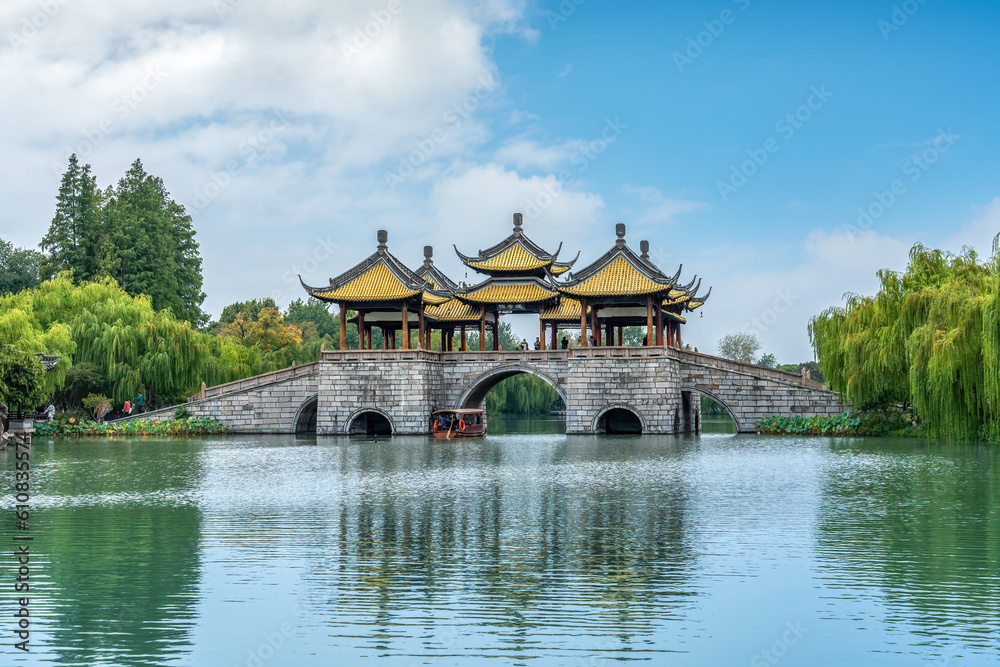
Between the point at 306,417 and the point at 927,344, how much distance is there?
808 inches

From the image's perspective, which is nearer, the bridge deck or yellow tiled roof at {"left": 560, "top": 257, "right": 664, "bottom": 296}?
the bridge deck

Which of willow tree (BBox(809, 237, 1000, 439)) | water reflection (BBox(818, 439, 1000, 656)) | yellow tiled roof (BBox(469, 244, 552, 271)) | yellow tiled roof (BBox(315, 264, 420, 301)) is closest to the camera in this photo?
water reflection (BBox(818, 439, 1000, 656))

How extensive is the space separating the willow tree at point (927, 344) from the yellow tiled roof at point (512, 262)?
9559 mm

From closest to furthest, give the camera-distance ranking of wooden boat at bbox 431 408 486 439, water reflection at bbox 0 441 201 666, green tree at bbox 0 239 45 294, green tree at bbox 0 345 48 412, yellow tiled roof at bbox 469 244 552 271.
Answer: water reflection at bbox 0 441 201 666, green tree at bbox 0 345 48 412, wooden boat at bbox 431 408 486 439, yellow tiled roof at bbox 469 244 552 271, green tree at bbox 0 239 45 294

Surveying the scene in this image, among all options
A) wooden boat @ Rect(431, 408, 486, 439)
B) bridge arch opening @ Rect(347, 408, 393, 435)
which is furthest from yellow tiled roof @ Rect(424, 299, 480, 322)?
bridge arch opening @ Rect(347, 408, 393, 435)

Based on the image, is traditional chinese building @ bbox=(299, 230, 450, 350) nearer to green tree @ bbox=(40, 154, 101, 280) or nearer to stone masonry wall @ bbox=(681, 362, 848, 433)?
stone masonry wall @ bbox=(681, 362, 848, 433)

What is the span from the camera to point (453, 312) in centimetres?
3494

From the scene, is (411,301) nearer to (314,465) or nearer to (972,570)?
(314,465)

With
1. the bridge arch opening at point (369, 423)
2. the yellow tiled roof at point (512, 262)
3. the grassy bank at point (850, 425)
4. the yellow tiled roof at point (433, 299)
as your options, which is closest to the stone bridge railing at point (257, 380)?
the bridge arch opening at point (369, 423)

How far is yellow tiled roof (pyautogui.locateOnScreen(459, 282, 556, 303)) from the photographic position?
32688 mm

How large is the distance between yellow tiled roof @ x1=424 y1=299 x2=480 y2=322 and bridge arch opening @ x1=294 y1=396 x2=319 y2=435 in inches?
195

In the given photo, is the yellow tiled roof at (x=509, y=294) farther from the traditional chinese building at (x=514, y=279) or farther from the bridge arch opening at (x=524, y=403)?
the bridge arch opening at (x=524, y=403)

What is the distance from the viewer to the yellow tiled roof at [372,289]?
3134 cm

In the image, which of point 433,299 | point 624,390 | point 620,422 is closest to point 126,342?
point 433,299
